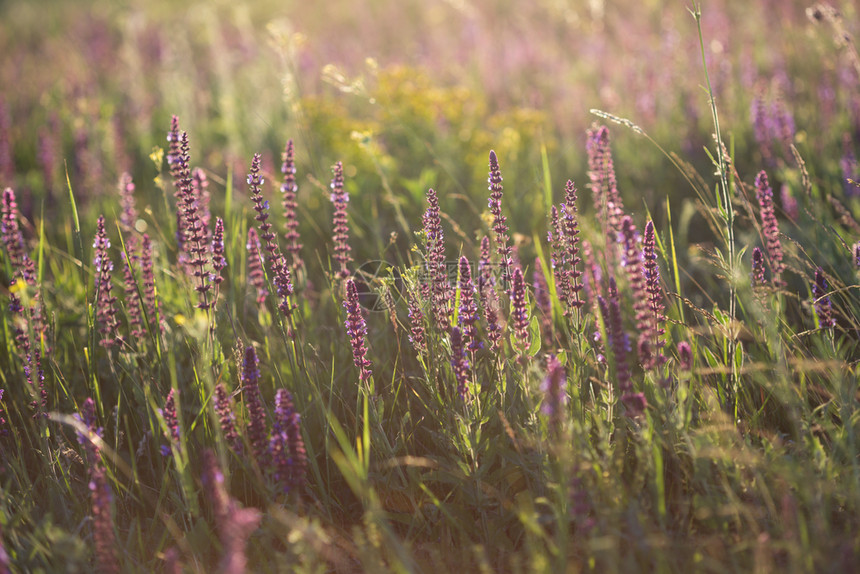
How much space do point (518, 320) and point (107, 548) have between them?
1282 millimetres

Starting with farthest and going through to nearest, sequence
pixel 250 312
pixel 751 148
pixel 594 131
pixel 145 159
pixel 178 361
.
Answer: pixel 145 159, pixel 751 148, pixel 250 312, pixel 594 131, pixel 178 361

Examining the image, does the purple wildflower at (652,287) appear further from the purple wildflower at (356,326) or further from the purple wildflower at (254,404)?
the purple wildflower at (254,404)

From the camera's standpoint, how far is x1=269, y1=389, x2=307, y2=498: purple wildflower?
1.93 m

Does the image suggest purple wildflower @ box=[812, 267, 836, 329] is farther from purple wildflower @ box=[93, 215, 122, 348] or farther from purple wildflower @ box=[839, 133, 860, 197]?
purple wildflower @ box=[93, 215, 122, 348]

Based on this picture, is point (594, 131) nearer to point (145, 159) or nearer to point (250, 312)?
point (250, 312)

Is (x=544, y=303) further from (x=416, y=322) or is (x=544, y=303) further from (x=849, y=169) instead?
(x=849, y=169)

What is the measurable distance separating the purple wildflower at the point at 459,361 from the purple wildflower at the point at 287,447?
19.4 inches

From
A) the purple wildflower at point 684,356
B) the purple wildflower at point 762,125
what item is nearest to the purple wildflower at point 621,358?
the purple wildflower at point 684,356

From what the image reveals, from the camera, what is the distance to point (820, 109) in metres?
5.08

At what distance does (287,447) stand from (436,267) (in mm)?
745

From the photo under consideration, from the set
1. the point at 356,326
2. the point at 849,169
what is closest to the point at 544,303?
the point at 356,326

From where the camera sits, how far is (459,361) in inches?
79.6

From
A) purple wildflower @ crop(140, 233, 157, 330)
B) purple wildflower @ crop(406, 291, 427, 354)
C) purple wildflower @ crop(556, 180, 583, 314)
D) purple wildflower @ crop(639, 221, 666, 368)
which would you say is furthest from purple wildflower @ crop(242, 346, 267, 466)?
purple wildflower @ crop(639, 221, 666, 368)

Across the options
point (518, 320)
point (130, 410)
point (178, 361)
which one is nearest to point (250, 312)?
point (178, 361)
